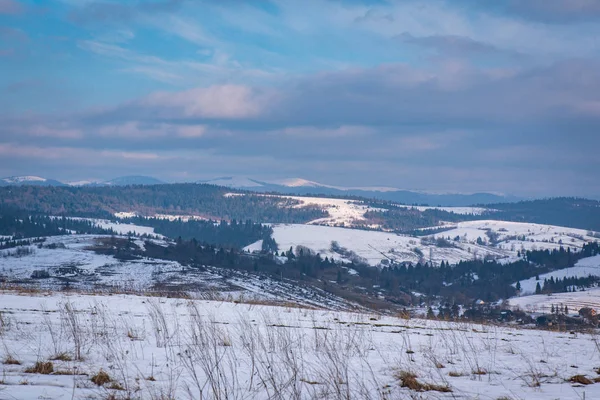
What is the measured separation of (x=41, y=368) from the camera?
1137cm

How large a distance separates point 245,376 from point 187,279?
3857 inches

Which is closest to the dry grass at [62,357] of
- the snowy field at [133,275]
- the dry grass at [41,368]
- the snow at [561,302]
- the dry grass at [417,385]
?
the dry grass at [41,368]

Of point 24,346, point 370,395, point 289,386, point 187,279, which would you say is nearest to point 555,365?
point 370,395

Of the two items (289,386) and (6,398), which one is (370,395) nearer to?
(289,386)

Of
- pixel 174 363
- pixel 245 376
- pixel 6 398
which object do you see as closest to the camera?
pixel 6 398

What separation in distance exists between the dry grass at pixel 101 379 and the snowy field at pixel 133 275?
81.7 meters

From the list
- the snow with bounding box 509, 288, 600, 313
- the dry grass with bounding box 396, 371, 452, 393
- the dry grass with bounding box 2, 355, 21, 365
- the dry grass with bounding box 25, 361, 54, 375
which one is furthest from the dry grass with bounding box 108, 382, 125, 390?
the snow with bounding box 509, 288, 600, 313

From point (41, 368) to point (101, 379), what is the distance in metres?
1.50

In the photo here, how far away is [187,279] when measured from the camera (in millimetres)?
107312

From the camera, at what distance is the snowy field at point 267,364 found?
10.6 m

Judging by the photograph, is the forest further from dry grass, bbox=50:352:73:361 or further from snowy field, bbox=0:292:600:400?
dry grass, bbox=50:352:73:361

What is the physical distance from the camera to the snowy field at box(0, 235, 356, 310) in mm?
96312

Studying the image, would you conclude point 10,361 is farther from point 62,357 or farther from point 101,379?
point 101,379

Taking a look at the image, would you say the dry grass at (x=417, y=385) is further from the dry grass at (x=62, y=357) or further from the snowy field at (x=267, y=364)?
the dry grass at (x=62, y=357)
